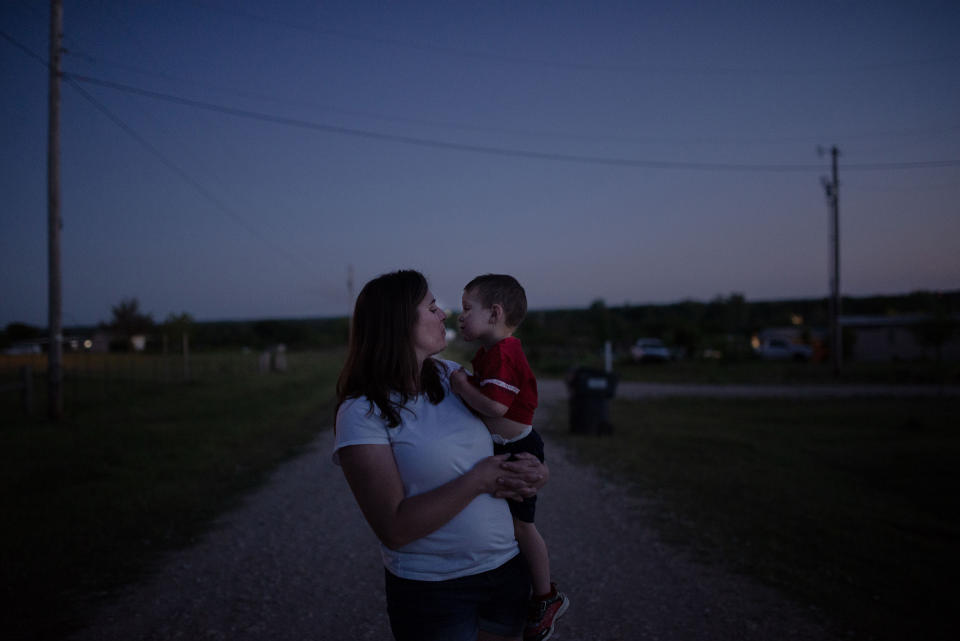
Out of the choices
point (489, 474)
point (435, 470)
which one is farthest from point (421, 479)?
point (489, 474)

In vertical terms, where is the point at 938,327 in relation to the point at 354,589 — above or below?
above

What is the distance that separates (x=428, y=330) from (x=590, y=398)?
9402 millimetres

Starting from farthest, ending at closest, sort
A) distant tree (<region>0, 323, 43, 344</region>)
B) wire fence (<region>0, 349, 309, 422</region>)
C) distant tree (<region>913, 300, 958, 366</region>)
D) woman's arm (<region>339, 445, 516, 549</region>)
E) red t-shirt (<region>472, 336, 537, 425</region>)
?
distant tree (<region>913, 300, 958, 366</region>), distant tree (<region>0, 323, 43, 344</region>), wire fence (<region>0, 349, 309, 422</region>), red t-shirt (<region>472, 336, 537, 425</region>), woman's arm (<region>339, 445, 516, 549</region>)

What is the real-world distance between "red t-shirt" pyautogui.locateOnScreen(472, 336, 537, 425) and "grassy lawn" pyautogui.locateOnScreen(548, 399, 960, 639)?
2910 millimetres

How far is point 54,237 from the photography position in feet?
35.8

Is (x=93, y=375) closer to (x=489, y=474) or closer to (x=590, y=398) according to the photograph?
(x=590, y=398)

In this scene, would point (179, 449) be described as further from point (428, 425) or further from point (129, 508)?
point (428, 425)

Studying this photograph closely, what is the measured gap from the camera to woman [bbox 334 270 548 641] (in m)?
1.61

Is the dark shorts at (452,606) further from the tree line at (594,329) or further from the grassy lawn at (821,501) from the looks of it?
the tree line at (594,329)

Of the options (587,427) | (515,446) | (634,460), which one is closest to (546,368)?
(587,427)

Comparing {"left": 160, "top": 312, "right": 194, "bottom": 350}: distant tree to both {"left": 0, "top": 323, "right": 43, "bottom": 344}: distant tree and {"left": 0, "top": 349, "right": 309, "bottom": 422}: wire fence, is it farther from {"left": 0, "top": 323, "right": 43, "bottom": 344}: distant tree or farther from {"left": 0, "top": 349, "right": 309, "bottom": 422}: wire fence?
{"left": 0, "top": 323, "right": 43, "bottom": 344}: distant tree

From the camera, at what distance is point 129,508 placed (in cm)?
622

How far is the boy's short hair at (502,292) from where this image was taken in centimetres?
260

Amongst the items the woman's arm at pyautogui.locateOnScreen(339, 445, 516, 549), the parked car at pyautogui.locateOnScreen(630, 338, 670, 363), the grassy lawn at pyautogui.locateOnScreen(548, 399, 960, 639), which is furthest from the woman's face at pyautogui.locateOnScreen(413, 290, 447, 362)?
the parked car at pyautogui.locateOnScreen(630, 338, 670, 363)
